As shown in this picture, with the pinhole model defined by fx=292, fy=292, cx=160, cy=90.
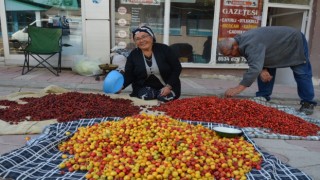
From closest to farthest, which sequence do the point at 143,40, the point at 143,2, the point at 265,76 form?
the point at 143,40 → the point at 265,76 → the point at 143,2

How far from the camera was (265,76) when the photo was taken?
407cm

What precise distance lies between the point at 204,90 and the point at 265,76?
5.01ft

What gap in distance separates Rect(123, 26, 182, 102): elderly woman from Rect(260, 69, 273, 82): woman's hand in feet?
3.84

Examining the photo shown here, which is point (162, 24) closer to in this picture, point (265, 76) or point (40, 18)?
point (40, 18)

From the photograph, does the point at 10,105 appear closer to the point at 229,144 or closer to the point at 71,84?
the point at 71,84

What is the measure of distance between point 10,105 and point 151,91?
1.76 metres

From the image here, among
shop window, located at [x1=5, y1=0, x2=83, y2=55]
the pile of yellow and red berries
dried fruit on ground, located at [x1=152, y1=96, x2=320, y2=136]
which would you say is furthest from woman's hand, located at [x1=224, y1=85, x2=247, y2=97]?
shop window, located at [x1=5, y1=0, x2=83, y2=55]

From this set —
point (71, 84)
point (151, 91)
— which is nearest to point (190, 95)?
point (151, 91)

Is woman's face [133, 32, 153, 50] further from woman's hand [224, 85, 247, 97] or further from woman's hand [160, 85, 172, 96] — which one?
woman's hand [224, 85, 247, 97]

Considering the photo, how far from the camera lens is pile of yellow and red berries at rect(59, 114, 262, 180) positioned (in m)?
1.88

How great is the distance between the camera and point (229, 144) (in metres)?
2.32

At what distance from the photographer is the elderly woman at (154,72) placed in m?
3.84

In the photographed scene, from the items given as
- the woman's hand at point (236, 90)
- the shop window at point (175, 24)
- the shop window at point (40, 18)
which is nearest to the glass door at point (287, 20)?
the shop window at point (175, 24)

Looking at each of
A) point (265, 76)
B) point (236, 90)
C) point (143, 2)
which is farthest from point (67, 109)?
point (143, 2)
